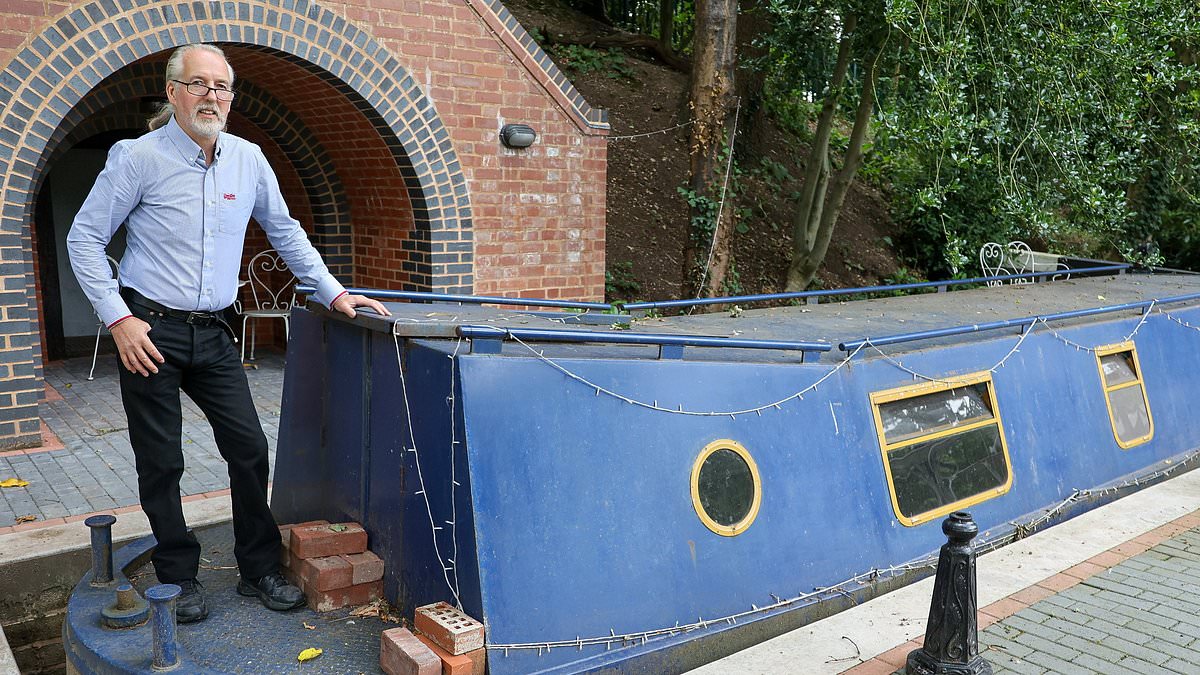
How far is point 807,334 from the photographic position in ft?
16.4

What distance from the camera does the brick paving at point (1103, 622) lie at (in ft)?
12.2

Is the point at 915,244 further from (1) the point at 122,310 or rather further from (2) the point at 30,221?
(1) the point at 122,310

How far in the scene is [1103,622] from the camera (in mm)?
4113

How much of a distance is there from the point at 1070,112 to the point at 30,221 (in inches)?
345

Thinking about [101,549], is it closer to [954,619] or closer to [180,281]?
[180,281]

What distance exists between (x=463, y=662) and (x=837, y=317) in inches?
139

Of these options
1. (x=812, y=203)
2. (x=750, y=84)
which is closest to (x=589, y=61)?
(x=750, y=84)

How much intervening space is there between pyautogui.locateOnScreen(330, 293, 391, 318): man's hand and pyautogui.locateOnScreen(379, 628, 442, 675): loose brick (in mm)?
1176

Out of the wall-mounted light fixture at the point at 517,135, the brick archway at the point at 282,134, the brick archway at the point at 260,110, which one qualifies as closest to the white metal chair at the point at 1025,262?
the wall-mounted light fixture at the point at 517,135

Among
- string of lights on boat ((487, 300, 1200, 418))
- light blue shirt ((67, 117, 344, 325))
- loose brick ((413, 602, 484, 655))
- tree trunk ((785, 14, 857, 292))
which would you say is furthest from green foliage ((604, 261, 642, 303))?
loose brick ((413, 602, 484, 655))

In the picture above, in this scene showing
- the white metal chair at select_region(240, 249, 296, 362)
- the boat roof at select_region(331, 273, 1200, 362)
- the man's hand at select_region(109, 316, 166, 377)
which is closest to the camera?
the man's hand at select_region(109, 316, 166, 377)

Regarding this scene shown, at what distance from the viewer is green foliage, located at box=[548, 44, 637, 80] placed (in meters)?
15.8

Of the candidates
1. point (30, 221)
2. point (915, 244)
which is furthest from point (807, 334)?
point (915, 244)

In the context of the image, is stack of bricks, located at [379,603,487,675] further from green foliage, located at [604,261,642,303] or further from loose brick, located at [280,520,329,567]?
green foliage, located at [604,261,642,303]
